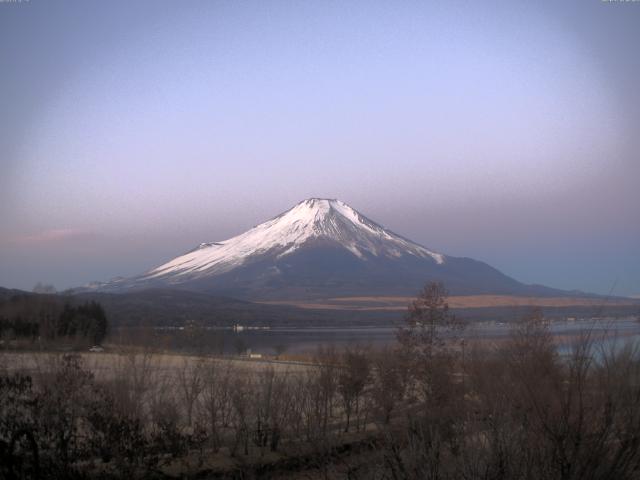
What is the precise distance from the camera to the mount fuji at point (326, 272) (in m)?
154

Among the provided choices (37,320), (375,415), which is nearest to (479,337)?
(375,415)

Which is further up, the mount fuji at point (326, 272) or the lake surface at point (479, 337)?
the mount fuji at point (326, 272)

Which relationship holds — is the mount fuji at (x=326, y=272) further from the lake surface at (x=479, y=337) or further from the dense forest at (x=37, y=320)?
the dense forest at (x=37, y=320)

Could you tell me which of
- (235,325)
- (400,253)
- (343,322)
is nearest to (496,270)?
(400,253)

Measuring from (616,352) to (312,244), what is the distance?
182 metres

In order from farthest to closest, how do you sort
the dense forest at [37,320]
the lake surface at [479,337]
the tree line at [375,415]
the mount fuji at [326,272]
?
the mount fuji at [326,272]
the dense forest at [37,320]
the lake surface at [479,337]
the tree line at [375,415]

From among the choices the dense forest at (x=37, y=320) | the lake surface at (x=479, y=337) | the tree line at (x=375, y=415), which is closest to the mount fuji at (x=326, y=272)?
the lake surface at (x=479, y=337)

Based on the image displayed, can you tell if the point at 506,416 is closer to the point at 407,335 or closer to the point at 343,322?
the point at 407,335

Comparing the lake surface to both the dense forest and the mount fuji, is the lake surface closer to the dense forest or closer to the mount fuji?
the dense forest

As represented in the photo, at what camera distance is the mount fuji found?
154 meters

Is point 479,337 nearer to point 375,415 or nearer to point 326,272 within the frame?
point 375,415

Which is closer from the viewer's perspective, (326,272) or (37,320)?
(37,320)

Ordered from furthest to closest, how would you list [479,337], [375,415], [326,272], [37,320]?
[326,272]
[37,320]
[479,337]
[375,415]

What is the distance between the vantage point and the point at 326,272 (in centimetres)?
17325
